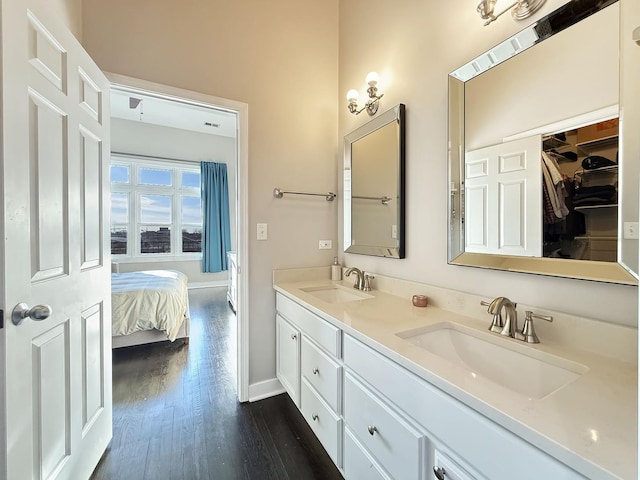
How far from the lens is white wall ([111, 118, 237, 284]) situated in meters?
5.07

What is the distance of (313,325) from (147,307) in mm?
2144

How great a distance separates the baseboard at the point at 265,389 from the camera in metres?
2.01

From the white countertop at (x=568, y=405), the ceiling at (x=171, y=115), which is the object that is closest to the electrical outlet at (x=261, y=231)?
the white countertop at (x=568, y=405)

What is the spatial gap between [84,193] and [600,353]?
210 centimetres

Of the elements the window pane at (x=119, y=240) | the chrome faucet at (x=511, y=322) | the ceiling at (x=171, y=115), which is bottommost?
the chrome faucet at (x=511, y=322)

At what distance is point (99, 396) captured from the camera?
148 centimetres

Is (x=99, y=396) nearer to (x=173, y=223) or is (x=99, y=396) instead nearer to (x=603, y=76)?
(x=603, y=76)

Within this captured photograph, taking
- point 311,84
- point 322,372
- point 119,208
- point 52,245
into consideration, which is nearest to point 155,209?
point 119,208

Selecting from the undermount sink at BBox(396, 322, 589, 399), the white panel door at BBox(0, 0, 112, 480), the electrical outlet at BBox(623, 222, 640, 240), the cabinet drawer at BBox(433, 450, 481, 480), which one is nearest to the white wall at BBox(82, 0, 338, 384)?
the white panel door at BBox(0, 0, 112, 480)

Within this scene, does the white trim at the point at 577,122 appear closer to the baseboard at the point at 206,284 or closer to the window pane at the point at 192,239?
the baseboard at the point at 206,284

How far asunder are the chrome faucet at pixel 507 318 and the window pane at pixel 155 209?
594cm

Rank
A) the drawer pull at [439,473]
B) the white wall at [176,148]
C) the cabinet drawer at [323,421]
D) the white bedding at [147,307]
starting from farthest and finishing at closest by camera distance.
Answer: the white wall at [176,148]
the white bedding at [147,307]
the cabinet drawer at [323,421]
the drawer pull at [439,473]

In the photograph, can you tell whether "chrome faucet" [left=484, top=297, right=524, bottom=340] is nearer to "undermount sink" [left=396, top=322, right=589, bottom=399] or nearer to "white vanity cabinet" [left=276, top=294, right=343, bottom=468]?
"undermount sink" [left=396, top=322, right=589, bottom=399]

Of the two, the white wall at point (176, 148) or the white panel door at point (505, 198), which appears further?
the white wall at point (176, 148)
